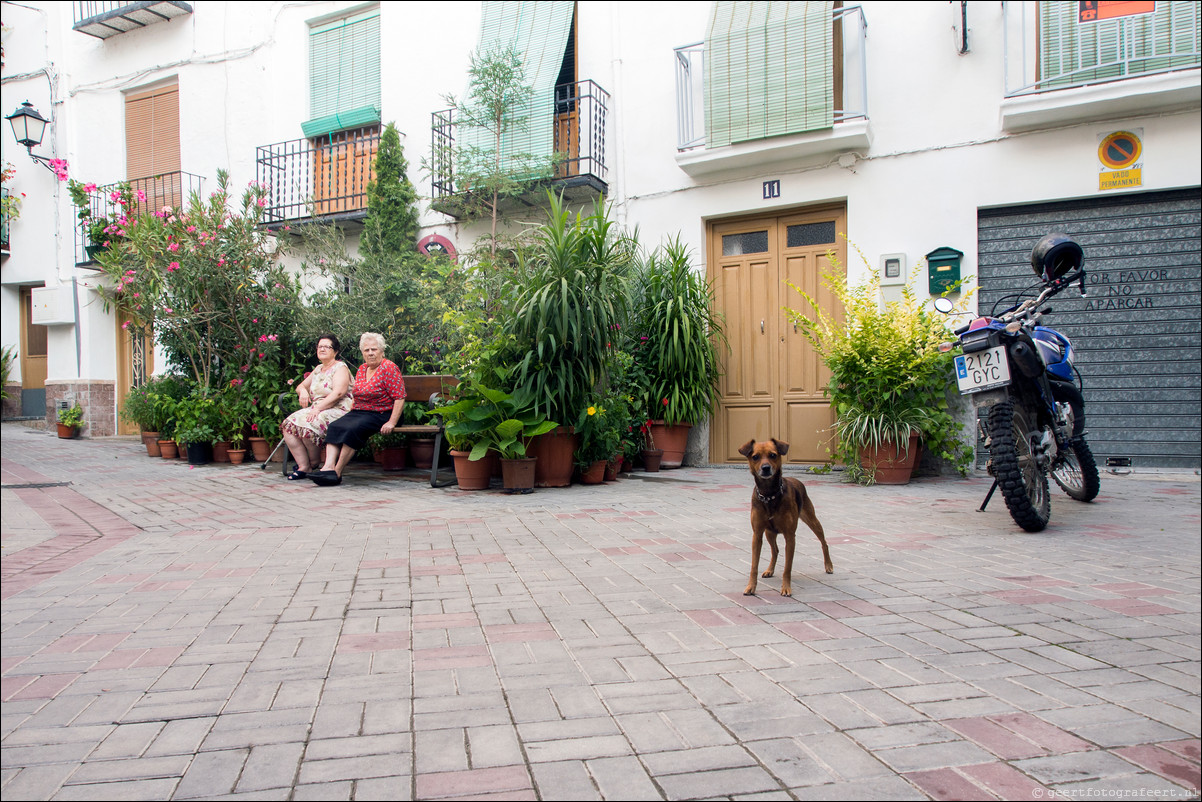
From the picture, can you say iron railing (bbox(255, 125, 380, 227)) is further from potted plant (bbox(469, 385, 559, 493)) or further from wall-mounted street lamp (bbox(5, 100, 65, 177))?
wall-mounted street lamp (bbox(5, 100, 65, 177))

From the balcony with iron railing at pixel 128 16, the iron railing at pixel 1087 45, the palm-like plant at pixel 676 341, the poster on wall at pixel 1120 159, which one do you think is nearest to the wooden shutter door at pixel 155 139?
the balcony with iron railing at pixel 128 16

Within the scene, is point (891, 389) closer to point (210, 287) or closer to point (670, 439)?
point (670, 439)

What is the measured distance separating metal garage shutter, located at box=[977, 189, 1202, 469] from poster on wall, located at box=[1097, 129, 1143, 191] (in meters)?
0.16

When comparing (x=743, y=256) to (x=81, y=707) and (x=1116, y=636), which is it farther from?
(x=81, y=707)

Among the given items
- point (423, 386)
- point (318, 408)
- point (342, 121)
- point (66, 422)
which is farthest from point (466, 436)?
point (342, 121)

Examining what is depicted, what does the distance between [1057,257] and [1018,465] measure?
138 cm

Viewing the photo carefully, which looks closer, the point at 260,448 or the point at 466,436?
the point at 466,436

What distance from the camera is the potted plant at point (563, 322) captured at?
244 inches

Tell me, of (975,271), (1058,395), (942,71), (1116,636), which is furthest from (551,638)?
(942,71)

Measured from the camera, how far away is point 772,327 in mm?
8500

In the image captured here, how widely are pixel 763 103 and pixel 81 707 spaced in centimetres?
800

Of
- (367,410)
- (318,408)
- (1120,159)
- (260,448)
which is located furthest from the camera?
(260,448)

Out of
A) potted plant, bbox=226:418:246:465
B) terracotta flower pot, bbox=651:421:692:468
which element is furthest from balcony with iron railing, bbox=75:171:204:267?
terracotta flower pot, bbox=651:421:692:468

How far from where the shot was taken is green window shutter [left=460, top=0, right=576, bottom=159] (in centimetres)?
962
